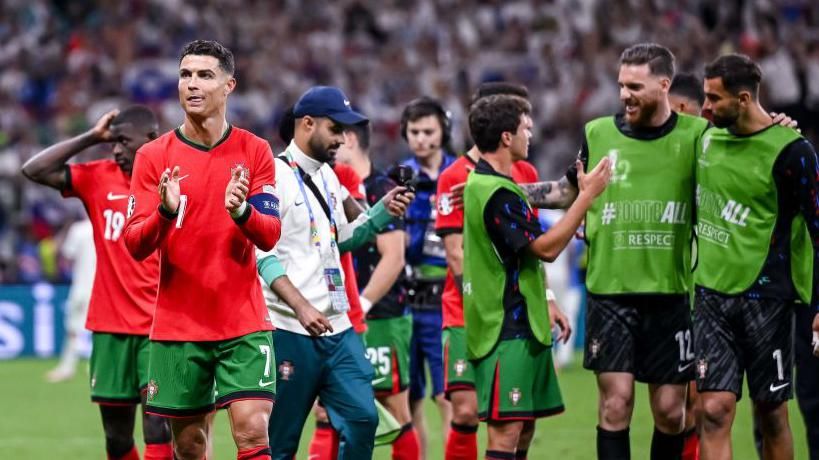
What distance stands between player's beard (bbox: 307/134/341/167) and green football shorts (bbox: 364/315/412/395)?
199cm

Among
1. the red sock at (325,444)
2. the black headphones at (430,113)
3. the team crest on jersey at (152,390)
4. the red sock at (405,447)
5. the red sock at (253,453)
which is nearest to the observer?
the red sock at (253,453)

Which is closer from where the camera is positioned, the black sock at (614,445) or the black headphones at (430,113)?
the black sock at (614,445)

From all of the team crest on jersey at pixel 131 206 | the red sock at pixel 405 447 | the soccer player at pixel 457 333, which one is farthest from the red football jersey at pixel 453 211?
the team crest on jersey at pixel 131 206

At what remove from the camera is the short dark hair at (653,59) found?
287 inches

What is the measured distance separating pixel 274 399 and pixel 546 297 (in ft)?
5.74

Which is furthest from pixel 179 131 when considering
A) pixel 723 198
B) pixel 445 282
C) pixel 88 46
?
pixel 88 46

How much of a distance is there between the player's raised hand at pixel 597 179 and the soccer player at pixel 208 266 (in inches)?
64.4

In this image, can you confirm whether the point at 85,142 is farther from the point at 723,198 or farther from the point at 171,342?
the point at 723,198

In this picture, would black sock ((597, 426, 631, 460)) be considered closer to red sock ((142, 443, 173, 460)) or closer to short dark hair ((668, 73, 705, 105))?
red sock ((142, 443, 173, 460))

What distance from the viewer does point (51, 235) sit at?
20.7m

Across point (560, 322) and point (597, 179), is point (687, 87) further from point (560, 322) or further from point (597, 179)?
point (597, 179)

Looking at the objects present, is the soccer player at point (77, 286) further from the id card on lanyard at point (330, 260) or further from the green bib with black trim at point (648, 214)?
the green bib with black trim at point (648, 214)

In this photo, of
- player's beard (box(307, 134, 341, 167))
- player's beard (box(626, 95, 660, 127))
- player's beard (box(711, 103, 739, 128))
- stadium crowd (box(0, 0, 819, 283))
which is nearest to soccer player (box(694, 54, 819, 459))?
player's beard (box(711, 103, 739, 128))

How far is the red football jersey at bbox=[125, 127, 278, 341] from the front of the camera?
21.0ft
